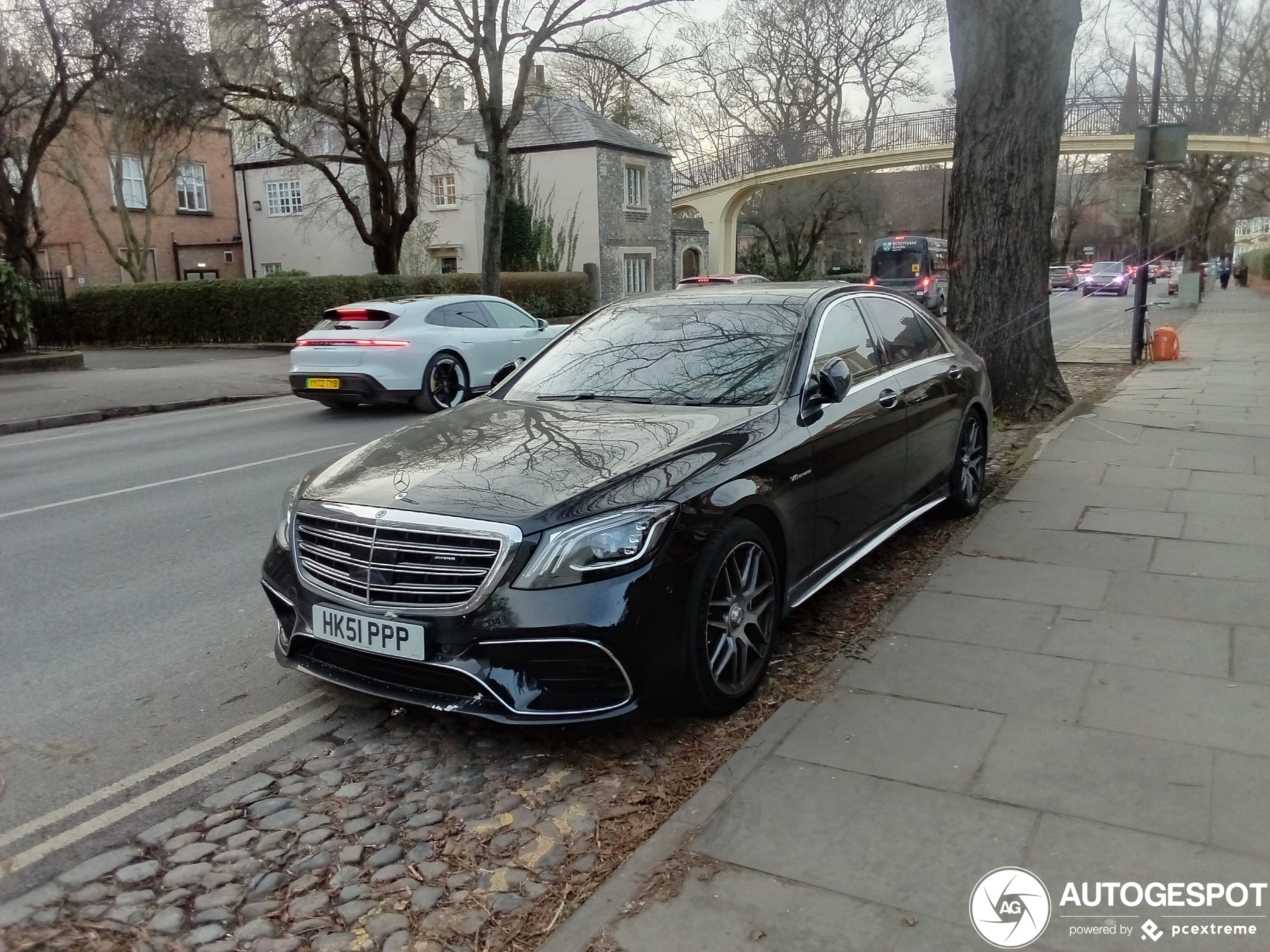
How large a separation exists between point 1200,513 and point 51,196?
39.3m

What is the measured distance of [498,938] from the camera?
278 centimetres

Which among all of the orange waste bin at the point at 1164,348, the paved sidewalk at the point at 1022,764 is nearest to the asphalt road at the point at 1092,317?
the orange waste bin at the point at 1164,348

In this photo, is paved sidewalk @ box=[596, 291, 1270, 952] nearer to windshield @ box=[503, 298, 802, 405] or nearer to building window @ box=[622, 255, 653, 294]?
windshield @ box=[503, 298, 802, 405]

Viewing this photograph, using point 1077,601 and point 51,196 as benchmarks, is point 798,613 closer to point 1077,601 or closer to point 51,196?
point 1077,601

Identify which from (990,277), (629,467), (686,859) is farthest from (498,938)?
(990,277)

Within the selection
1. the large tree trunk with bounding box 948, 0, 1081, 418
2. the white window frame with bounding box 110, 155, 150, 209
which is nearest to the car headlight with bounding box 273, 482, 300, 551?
the large tree trunk with bounding box 948, 0, 1081, 418

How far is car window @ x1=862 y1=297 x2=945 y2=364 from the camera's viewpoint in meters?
5.85

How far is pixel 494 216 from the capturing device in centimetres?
2244

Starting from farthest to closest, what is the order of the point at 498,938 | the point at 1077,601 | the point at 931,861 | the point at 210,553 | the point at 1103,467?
the point at 1103,467 → the point at 210,553 → the point at 1077,601 → the point at 931,861 → the point at 498,938

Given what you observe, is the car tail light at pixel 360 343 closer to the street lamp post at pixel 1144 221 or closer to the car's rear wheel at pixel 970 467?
the car's rear wheel at pixel 970 467

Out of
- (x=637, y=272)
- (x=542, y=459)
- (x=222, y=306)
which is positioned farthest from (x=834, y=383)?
(x=637, y=272)

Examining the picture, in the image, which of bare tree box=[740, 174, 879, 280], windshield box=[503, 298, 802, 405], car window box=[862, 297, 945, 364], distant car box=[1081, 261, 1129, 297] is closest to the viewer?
windshield box=[503, 298, 802, 405]

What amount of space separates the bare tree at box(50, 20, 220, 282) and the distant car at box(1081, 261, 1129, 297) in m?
36.9

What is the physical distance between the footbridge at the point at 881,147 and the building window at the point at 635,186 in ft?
15.3
